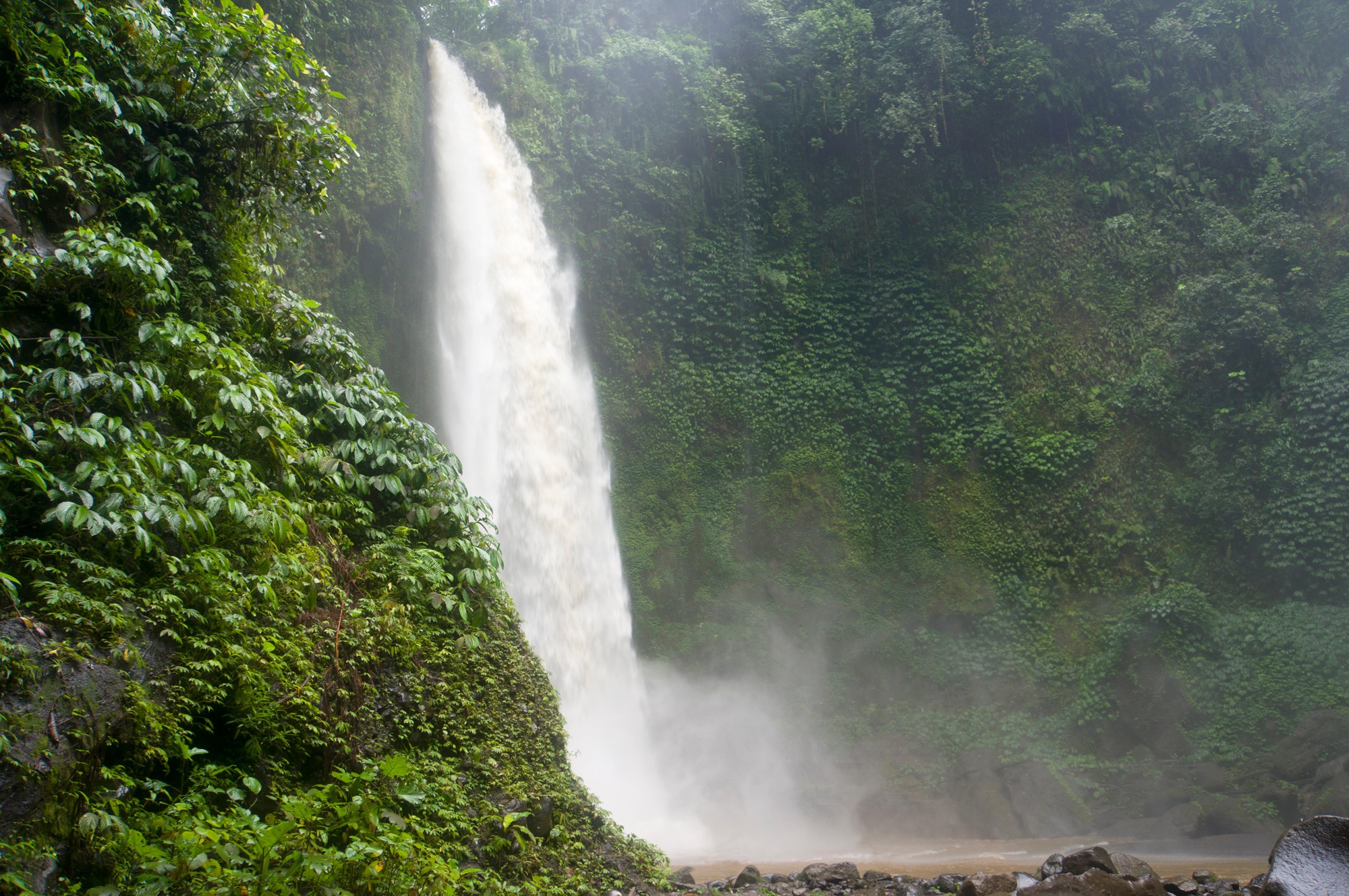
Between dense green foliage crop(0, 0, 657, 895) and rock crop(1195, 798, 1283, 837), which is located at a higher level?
dense green foliage crop(0, 0, 657, 895)

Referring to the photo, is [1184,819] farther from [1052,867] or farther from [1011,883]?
[1011,883]

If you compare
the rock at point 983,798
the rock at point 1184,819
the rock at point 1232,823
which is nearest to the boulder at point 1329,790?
the rock at point 1232,823

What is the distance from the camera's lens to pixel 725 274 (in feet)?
50.2

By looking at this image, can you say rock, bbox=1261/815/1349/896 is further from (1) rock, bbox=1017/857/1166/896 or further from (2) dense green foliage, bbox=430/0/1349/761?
(2) dense green foliage, bbox=430/0/1349/761

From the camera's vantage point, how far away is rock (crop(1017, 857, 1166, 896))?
473 centimetres

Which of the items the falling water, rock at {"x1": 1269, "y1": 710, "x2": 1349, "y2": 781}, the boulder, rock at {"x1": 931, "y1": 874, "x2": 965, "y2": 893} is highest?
the falling water

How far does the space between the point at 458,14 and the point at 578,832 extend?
1524cm

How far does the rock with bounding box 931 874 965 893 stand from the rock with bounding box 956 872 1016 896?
35 cm

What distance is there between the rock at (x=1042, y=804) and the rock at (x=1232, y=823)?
132 centimetres

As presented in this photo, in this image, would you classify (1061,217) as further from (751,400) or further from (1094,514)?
(751,400)

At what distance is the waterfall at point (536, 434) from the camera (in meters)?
11.0

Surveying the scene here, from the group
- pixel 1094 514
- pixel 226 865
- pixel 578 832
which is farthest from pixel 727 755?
pixel 226 865

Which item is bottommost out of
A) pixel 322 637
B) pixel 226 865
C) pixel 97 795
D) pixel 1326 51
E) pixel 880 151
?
pixel 226 865

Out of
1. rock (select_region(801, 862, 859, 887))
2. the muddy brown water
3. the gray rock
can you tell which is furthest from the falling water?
the gray rock
